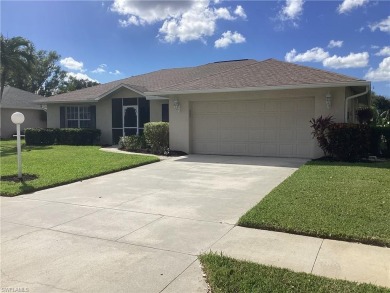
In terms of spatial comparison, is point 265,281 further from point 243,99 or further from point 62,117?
point 62,117

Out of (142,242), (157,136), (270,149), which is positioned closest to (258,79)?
(270,149)

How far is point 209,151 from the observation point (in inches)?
593

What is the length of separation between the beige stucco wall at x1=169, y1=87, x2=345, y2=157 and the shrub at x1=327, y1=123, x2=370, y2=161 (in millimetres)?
831

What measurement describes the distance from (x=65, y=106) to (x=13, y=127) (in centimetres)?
797

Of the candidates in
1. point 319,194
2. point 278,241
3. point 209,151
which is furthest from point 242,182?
point 209,151

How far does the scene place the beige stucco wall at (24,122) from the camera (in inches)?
1053

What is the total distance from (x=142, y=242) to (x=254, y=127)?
10.0 metres

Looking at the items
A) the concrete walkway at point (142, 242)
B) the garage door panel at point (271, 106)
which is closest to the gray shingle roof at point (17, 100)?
the garage door panel at point (271, 106)

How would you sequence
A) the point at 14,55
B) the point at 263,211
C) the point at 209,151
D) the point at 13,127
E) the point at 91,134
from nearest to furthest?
1. the point at 263,211
2. the point at 209,151
3. the point at 91,134
4. the point at 14,55
5. the point at 13,127

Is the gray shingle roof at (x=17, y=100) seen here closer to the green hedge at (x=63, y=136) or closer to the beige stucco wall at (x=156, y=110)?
the green hedge at (x=63, y=136)

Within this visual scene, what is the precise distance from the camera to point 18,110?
27.5 metres

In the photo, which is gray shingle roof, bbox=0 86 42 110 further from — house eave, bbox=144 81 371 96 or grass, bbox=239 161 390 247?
grass, bbox=239 161 390 247

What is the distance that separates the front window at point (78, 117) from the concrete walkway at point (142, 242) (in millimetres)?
13998

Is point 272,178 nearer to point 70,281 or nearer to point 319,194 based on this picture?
point 319,194
